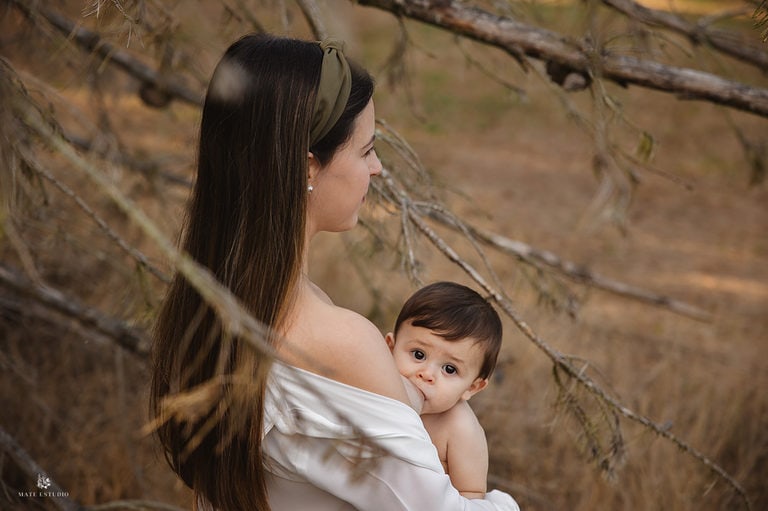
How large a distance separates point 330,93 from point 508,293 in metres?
3.35

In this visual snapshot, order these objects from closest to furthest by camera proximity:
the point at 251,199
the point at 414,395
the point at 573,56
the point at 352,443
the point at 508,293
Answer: the point at 352,443 → the point at 251,199 → the point at 414,395 → the point at 573,56 → the point at 508,293

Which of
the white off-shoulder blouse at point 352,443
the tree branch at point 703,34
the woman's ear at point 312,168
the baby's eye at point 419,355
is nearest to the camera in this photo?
the white off-shoulder blouse at point 352,443

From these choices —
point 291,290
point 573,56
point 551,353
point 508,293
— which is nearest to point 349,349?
point 291,290

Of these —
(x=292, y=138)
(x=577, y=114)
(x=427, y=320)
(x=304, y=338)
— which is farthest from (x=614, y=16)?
(x=304, y=338)

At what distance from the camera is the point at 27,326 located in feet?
11.9

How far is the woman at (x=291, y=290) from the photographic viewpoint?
5.28 feet

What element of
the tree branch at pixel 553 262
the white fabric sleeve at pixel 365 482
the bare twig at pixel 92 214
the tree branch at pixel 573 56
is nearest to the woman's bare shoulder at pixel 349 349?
the white fabric sleeve at pixel 365 482

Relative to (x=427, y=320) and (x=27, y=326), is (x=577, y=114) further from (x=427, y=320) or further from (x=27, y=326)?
(x=27, y=326)

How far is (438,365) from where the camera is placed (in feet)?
6.54

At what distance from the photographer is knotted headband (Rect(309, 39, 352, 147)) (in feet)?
5.42

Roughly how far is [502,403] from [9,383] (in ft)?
7.57

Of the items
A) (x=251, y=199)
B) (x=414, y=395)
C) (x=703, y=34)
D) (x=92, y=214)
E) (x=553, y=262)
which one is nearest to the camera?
(x=251, y=199)

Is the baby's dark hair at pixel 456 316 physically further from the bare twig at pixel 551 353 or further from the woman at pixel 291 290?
the woman at pixel 291 290

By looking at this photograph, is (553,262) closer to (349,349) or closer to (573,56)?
(573,56)
